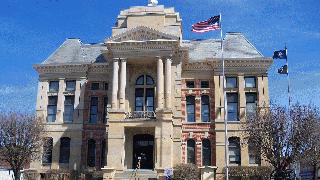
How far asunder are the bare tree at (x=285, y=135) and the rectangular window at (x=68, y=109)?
19.4 metres

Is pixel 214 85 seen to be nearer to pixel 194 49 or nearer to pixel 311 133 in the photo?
pixel 194 49

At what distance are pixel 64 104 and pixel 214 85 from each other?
15943mm

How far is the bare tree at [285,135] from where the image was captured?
132ft

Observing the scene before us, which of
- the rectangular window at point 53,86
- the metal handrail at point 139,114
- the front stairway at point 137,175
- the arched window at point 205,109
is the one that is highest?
the rectangular window at point 53,86

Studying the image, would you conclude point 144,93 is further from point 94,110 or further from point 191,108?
point 94,110

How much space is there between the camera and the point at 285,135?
134 feet

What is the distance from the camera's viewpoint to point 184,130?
49219 millimetres

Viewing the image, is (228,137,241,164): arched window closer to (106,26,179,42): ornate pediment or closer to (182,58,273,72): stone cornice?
(182,58,273,72): stone cornice

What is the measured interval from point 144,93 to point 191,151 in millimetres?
7459

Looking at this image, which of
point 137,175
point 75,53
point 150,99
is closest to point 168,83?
point 150,99

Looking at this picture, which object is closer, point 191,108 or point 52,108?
point 191,108

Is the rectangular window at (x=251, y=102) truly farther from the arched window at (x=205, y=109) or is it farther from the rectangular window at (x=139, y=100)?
the rectangular window at (x=139, y=100)

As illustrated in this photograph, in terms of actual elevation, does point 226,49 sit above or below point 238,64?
above

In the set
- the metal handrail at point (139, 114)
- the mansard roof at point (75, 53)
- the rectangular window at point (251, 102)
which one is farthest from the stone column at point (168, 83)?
the rectangular window at point (251, 102)
